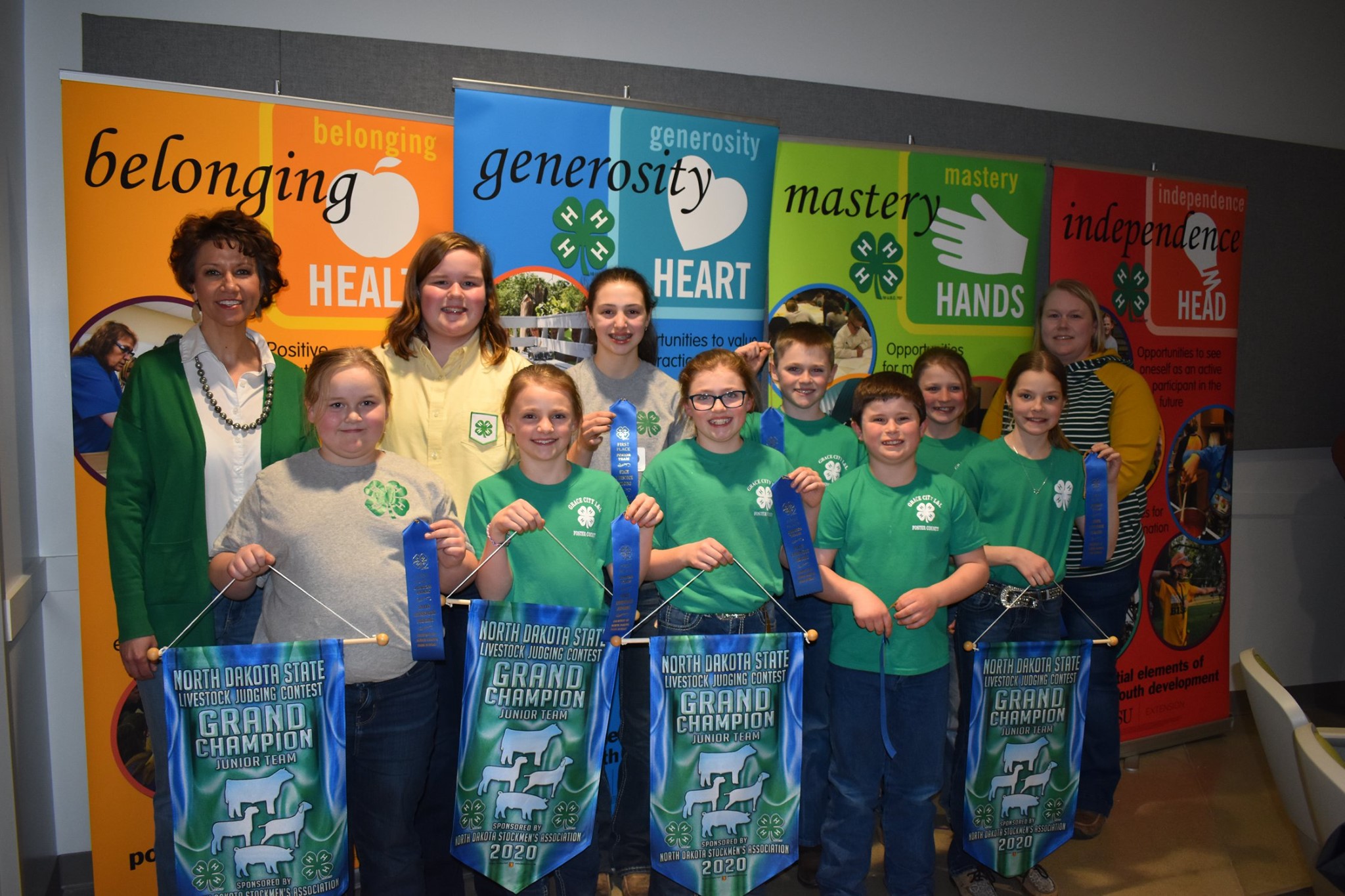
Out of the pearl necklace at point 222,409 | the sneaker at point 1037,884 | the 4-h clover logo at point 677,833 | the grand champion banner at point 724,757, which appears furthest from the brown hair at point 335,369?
the sneaker at point 1037,884

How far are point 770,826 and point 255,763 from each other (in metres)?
1.26

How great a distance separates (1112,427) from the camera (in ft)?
10.7

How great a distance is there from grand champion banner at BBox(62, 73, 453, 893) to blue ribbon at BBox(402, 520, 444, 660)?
1049 mm

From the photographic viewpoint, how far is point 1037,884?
2.81 metres

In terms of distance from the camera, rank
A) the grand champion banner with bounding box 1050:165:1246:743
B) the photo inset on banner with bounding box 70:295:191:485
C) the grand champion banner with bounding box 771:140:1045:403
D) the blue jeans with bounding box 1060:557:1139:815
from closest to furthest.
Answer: the photo inset on banner with bounding box 70:295:191:485 → the blue jeans with bounding box 1060:557:1139:815 → the grand champion banner with bounding box 771:140:1045:403 → the grand champion banner with bounding box 1050:165:1246:743

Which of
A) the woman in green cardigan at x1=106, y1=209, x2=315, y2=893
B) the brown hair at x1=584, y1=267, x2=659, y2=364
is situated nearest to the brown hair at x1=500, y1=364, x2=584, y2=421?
the brown hair at x1=584, y1=267, x2=659, y2=364

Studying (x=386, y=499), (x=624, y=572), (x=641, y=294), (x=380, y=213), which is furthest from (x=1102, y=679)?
(x=380, y=213)

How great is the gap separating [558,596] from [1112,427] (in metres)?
2.23

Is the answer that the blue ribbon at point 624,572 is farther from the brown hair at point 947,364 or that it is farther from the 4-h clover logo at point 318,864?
the brown hair at point 947,364

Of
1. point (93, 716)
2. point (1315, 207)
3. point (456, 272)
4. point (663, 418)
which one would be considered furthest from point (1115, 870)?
point (1315, 207)

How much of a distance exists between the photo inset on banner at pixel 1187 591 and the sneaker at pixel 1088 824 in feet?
3.50

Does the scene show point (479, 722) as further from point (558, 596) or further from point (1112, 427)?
point (1112, 427)

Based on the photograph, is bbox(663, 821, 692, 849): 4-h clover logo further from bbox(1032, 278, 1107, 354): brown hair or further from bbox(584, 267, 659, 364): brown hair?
bbox(1032, 278, 1107, 354): brown hair

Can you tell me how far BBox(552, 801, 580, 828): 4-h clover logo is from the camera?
221 centimetres
